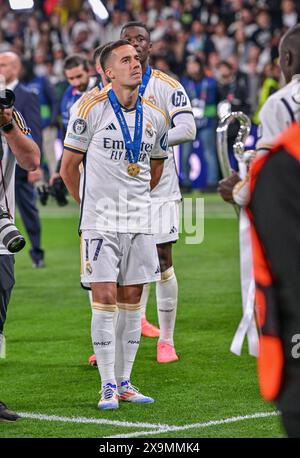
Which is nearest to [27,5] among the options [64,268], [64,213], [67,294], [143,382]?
[64,213]

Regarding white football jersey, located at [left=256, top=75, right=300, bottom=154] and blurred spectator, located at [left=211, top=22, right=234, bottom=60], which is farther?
blurred spectator, located at [left=211, top=22, right=234, bottom=60]

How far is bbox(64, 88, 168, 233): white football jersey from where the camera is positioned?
625 centimetres

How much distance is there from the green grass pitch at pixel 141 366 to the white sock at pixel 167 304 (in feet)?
0.64

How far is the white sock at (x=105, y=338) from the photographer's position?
6.20 meters

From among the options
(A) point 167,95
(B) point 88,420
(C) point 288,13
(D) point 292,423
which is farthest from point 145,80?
(C) point 288,13

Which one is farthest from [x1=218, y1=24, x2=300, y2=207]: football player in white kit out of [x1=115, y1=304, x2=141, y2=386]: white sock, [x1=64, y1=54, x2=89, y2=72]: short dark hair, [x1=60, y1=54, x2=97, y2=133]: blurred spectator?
[x1=64, y1=54, x2=89, y2=72]: short dark hair

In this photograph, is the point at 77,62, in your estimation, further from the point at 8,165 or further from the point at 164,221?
the point at 8,165

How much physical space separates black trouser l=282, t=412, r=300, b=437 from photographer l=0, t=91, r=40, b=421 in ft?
10.3

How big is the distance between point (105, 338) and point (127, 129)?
1.25 meters

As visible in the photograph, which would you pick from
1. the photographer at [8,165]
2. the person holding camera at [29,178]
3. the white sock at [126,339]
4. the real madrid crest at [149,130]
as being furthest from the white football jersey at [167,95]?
the person holding camera at [29,178]

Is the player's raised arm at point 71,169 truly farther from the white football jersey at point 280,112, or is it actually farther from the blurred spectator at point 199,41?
the blurred spectator at point 199,41

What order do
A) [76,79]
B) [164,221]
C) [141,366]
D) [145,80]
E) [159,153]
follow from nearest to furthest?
[159,153]
[141,366]
[145,80]
[164,221]
[76,79]

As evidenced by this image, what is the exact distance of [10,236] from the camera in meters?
5.60

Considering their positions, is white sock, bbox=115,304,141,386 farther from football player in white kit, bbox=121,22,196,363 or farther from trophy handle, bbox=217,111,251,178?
trophy handle, bbox=217,111,251,178
